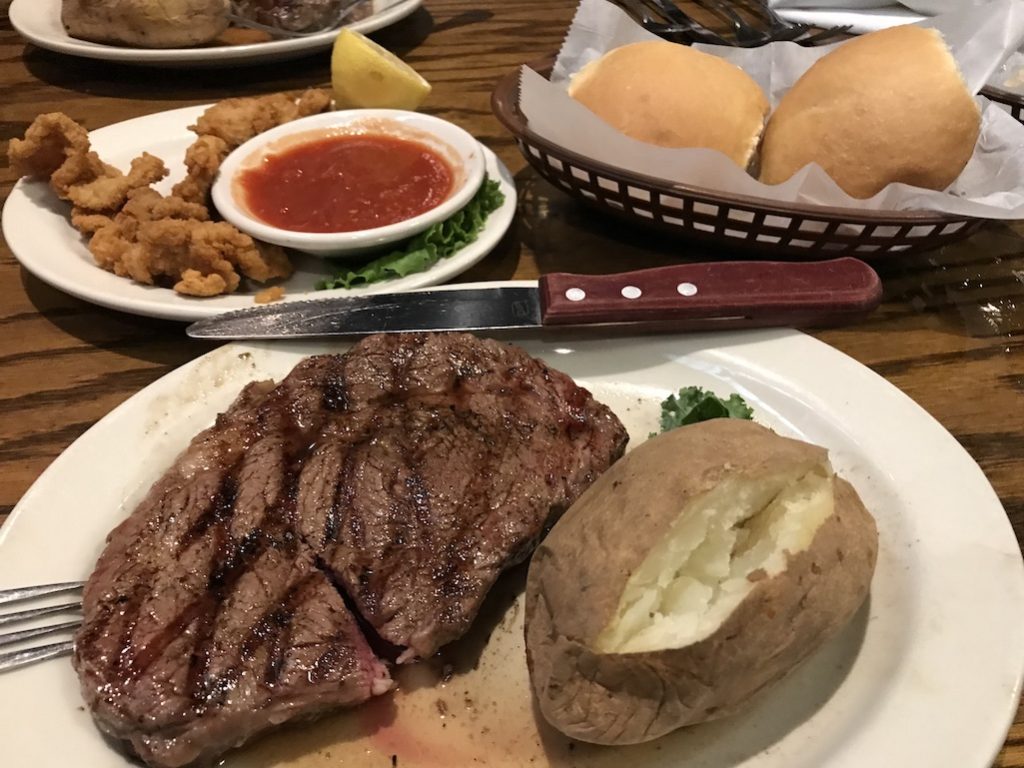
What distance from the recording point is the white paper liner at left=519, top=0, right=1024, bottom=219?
2.27 metres

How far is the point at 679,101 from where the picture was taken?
239 centimetres

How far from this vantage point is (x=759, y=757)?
1399mm

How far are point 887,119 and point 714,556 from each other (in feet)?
5.13

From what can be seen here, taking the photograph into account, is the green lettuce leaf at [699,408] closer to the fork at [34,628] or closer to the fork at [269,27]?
the fork at [34,628]

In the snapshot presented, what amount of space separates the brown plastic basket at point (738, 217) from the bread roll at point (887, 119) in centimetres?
16

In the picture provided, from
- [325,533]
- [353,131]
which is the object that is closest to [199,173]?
[353,131]

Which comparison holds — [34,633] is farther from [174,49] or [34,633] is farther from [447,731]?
[174,49]

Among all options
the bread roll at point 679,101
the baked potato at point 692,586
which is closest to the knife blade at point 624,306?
the bread roll at point 679,101

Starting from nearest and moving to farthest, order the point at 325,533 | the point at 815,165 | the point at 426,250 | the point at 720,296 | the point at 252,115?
the point at 325,533 < the point at 720,296 < the point at 815,165 < the point at 426,250 < the point at 252,115

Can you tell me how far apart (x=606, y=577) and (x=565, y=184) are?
63.3 inches

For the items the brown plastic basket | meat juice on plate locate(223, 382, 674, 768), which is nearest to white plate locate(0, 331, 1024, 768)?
meat juice on plate locate(223, 382, 674, 768)

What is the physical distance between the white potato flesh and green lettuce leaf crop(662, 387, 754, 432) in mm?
418

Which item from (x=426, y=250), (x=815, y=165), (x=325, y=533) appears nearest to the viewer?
(x=325, y=533)

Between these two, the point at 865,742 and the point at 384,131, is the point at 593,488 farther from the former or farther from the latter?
the point at 384,131
